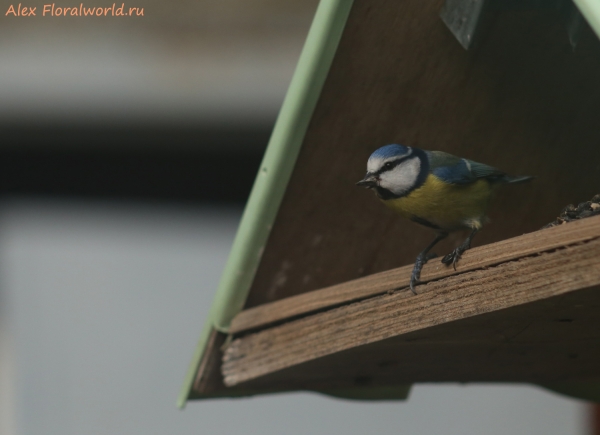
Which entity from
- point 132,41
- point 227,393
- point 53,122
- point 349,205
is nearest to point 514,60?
point 349,205

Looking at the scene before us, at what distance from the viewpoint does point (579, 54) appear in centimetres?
105

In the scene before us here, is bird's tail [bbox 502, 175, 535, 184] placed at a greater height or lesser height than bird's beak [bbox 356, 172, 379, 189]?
greater

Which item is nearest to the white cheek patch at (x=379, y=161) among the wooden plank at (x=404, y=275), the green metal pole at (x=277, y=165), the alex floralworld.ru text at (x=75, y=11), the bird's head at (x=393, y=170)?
the bird's head at (x=393, y=170)

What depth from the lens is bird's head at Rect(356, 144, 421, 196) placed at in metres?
1.25

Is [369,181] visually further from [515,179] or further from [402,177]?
[515,179]

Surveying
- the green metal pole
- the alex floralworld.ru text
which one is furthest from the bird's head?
the alex floralworld.ru text

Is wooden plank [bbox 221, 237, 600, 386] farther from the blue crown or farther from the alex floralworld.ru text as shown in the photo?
the alex floralworld.ru text

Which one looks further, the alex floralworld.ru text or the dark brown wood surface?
the alex floralworld.ru text

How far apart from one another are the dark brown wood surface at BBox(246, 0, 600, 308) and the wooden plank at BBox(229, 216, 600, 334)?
0.11 meters

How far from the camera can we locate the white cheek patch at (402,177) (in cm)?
129

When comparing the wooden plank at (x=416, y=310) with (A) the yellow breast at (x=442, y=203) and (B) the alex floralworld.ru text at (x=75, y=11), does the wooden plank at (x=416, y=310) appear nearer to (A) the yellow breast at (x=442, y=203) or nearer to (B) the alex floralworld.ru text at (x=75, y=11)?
(A) the yellow breast at (x=442, y=203)

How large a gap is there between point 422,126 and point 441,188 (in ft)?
0.39

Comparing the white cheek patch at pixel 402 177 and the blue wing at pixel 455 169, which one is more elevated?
the blue wing at pixel 455 169

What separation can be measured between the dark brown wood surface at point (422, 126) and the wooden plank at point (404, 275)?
113 millimetres
